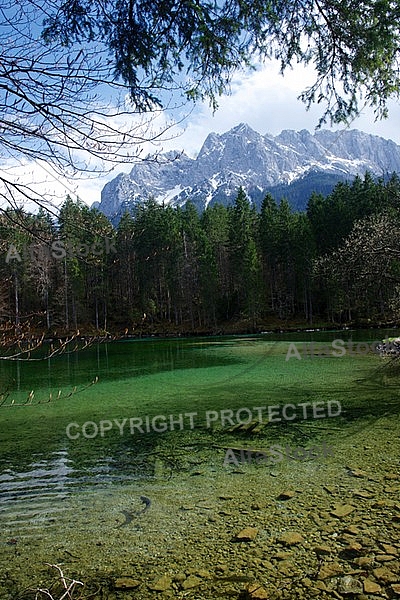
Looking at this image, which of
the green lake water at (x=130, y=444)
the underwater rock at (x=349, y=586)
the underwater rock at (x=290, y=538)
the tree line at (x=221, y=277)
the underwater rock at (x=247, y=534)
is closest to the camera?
the underwater rock at (x=349, y=586)

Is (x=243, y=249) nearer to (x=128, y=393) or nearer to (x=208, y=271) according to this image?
(x=208, y=271)

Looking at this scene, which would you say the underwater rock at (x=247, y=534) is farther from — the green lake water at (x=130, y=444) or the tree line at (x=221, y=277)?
the tree line at (x=221, y=277)

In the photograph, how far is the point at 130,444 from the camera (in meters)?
8.02

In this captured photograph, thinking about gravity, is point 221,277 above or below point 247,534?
above

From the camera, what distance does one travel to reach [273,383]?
1377 centimetres

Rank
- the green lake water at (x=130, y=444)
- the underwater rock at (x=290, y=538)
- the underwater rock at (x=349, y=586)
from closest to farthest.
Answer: the underwater rock at (x=349, y=586) → the underwater rock at (x=290, y=538) → the green lake water at (x=130, y=444)

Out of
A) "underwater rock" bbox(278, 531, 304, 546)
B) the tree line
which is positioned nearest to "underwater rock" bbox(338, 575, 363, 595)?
"underwater rock" bbox(278, 531, 304, 546)

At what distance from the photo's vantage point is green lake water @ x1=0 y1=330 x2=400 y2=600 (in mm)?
4566

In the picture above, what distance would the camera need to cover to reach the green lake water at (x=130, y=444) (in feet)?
15.0

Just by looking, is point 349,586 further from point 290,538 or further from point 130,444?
point 130,444

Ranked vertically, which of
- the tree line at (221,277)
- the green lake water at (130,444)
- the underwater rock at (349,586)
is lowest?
the green lake water at (130,444)

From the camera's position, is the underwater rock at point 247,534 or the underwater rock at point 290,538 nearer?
the underwater rock at point 290,538

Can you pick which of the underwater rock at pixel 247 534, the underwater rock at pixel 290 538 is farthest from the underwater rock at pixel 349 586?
the underwater rock at pixel 247 534

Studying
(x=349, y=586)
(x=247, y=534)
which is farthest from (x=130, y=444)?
(x=349, y=586)
